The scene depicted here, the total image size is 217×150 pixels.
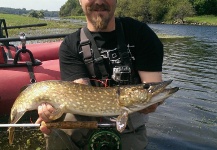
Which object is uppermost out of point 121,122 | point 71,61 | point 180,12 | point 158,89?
point 71,61

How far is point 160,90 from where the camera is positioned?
3.33 metres

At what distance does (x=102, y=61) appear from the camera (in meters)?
3.95

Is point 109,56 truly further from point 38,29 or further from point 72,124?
point 38,29

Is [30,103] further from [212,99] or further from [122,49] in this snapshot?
[212,99]

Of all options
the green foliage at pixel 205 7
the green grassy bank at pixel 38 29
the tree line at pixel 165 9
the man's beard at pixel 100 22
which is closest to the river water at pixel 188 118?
the man's beard at pixel 100 22

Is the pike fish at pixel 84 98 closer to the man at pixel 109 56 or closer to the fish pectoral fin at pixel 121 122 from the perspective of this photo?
the fish pectoral fin at pixel 121 122

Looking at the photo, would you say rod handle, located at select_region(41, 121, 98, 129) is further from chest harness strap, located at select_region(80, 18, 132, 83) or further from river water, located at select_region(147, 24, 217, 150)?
river water, located at select_region(147, 24, 217, 150)

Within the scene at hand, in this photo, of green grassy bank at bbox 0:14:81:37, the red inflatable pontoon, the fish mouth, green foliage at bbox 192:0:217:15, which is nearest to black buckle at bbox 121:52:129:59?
the fish mouth

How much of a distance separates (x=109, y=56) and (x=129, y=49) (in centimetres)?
29

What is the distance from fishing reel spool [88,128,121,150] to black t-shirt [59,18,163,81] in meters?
0.78

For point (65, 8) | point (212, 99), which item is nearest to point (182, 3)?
point (212, 99)

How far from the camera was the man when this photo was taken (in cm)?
398

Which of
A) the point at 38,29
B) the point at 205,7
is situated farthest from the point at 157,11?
the point at 38,29

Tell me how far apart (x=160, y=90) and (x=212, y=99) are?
5447mm
